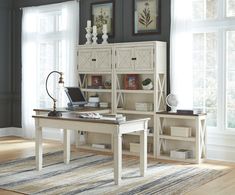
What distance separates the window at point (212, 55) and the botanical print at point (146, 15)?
402 millimetres

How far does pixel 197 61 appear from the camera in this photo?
279 inches

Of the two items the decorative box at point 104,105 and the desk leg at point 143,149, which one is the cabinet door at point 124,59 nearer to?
the decorative box at point 104,105

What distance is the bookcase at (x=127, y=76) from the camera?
7007 millimetres

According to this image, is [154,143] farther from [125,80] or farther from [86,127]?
[86,127]

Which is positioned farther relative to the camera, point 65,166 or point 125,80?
point 125,80

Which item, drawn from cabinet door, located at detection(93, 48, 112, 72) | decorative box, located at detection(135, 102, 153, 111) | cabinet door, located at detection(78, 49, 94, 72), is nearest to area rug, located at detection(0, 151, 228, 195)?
decorative box, located at detection(135, 102, 153, 111)

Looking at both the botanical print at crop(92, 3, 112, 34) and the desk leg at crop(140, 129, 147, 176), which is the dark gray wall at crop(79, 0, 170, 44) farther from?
the desk leg at crop(140, 129, 147, 176)

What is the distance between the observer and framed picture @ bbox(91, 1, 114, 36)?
7.91 m

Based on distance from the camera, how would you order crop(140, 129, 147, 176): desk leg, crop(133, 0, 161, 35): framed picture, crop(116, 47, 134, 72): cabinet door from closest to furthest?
crop(140, 129, 147, 176): desk leg < crop(116, 47, 134, 72): cabinet door < crop(133, 0, 161, 35): framed picture

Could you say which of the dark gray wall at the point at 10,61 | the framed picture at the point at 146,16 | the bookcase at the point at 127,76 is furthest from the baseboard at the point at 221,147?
the dark gray wall at the point at 10,61

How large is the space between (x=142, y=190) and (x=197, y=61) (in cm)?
288

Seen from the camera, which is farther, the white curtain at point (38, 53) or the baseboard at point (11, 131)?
the baseboard at point (11, 131)

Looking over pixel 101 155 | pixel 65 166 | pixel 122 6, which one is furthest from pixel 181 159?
pixel 122 6

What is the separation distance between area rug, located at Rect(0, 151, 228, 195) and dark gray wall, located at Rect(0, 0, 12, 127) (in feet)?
9.55
